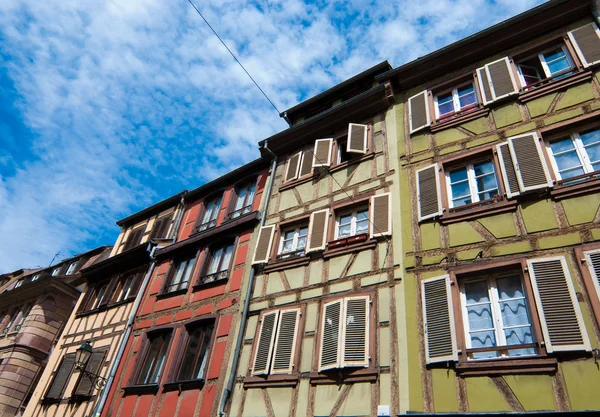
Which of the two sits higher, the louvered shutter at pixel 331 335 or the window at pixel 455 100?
the window at pixel 455 100

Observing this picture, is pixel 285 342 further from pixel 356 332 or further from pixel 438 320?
pixel 438 320

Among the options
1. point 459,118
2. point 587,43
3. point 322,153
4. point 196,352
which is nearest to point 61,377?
point 196,352

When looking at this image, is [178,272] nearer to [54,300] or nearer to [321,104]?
[321,104]

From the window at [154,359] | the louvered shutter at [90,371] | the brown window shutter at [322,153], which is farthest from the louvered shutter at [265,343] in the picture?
the louvered shutter at [90,371]

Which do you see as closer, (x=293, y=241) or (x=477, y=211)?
(x=477, y=211)

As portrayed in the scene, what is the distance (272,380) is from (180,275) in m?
5.66

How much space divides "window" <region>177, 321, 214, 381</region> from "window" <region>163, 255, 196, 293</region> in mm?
1800

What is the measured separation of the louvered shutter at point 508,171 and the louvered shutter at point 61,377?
41.6 feet

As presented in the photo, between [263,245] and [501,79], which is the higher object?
[501,79]

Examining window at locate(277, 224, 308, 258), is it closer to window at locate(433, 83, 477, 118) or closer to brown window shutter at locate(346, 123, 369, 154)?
brown window shutter at locate(346, 123, 369, 154)

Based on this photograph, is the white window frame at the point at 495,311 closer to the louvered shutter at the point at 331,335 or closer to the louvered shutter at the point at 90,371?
the louvered shutter at the point at 331,335

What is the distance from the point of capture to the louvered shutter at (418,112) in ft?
32.7

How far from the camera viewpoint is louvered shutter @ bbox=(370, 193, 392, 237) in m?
8.74

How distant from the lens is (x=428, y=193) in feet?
28.1
